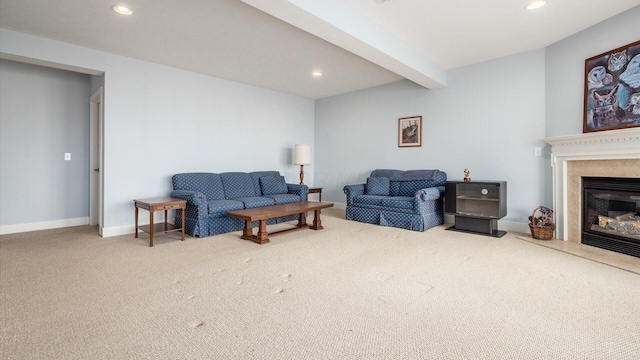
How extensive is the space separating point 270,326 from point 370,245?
2.06 m

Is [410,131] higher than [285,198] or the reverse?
higher

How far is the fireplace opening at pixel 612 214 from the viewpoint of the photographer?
3.14 meters

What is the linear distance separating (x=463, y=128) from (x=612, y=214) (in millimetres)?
2141

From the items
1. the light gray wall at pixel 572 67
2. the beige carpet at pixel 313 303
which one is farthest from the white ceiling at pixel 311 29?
the beige carpet at pixel 313 303

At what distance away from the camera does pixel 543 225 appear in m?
3.79

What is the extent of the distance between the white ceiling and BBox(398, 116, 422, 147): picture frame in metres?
0.86

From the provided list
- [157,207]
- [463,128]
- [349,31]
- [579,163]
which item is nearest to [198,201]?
[157,207]

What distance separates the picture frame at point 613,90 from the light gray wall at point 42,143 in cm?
706

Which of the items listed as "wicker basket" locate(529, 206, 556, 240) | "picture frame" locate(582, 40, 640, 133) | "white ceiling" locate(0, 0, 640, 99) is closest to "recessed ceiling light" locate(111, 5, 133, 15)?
"white ceiling" locate(0, 0, 640, 99)

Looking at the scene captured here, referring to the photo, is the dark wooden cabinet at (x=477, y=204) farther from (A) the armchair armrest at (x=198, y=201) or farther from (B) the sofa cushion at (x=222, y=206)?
(A) the armchair armrest at (x=198, y=201)

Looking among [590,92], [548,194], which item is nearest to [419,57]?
[590,92]

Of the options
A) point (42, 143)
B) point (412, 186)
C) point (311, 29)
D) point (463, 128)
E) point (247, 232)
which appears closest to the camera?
point (311, 29)

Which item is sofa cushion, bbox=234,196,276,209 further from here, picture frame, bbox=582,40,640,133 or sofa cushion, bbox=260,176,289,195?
picture frame, bbox=582,40,640,133

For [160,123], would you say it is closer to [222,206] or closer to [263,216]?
[222,206]
